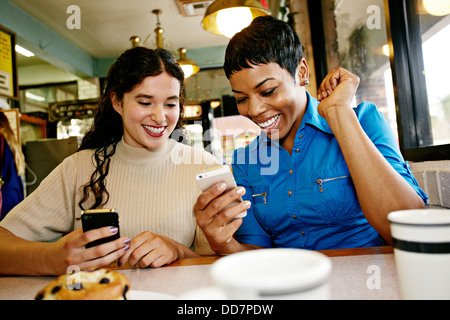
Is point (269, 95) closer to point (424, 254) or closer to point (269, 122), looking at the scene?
point (269, 122)

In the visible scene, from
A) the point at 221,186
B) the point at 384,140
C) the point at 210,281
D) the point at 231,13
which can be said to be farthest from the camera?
the point at 231,13

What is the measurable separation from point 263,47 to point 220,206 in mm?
636

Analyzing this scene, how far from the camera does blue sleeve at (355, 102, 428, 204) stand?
1.09m

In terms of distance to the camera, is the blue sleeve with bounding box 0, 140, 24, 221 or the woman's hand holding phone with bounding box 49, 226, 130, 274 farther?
the blue sleeve with bounding box 0, 140, 24, 221

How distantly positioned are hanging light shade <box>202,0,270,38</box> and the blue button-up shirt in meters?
1.42

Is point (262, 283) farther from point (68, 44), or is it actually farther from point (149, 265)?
point (68, 44)

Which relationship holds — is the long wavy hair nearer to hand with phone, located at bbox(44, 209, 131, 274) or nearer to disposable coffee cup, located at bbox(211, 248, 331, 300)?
hand with phone, located at bbox(44, 209, 131, 274)

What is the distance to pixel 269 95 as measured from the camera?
4.09 feet

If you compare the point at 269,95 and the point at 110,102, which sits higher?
the point at 110,102

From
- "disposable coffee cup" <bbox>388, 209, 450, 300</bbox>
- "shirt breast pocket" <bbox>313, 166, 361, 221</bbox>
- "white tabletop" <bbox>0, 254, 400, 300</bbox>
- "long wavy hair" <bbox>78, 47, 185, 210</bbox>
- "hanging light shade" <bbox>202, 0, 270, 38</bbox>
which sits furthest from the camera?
"hanging light shade" <bbox>202, 0, 270, 38</bbox>

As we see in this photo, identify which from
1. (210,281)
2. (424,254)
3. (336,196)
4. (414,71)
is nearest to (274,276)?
(424,254)

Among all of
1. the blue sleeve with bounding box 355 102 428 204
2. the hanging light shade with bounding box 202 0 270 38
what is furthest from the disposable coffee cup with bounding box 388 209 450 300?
the hanging light shade with bounding box 202 0 270 38

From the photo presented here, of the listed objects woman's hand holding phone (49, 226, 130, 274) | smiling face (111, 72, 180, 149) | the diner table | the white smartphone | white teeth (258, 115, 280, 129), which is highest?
smiling face (111, 72, 180, 149)
